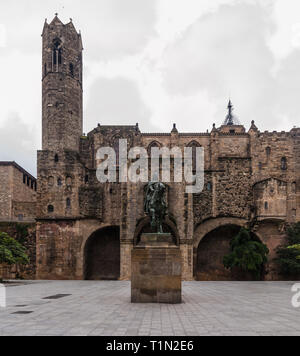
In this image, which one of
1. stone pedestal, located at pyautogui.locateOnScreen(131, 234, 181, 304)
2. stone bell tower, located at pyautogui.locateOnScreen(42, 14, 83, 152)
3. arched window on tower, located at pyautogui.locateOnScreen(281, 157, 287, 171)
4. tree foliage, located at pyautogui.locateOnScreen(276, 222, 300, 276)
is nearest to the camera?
stone pedestal, located at pyautogui.locateOnScreen(131, 234, 181, 304)

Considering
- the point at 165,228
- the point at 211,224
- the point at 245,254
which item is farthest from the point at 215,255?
the point at 165,228

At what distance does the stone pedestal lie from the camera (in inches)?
458

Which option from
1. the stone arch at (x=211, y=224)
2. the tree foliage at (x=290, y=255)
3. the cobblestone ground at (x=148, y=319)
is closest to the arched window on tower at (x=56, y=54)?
the stone arch at (x=211, y=224)

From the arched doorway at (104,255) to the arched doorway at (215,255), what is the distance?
824 cm

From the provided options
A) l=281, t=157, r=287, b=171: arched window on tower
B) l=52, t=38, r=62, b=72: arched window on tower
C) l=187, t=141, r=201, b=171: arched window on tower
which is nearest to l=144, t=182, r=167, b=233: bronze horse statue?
l=187, t=141, r=201, b=171: arched window on tower

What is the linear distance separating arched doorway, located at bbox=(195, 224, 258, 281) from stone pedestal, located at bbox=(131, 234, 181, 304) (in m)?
21.7

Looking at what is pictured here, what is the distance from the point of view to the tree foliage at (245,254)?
26.9 meters

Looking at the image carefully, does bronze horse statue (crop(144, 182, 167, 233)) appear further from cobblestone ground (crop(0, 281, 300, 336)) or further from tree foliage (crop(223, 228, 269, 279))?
tree foliage (crop(223, 228, 269, 279))

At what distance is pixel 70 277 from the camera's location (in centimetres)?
2988

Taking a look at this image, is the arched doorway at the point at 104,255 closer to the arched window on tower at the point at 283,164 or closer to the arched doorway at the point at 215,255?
the arched doorway at the point at 215,255

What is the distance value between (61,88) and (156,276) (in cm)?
2640
